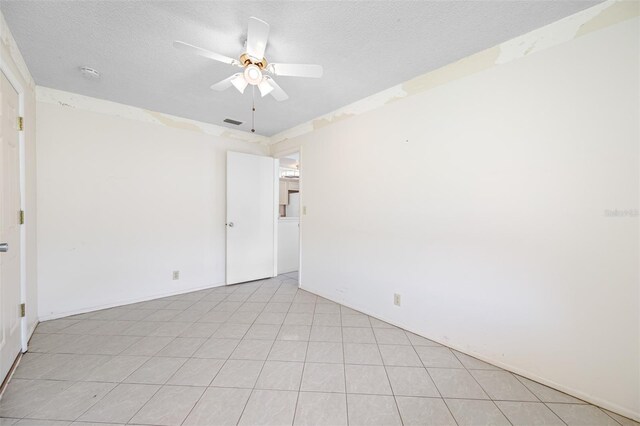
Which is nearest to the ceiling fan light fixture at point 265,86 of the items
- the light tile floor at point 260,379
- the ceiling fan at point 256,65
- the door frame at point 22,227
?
the ceiling fan at point 256,65

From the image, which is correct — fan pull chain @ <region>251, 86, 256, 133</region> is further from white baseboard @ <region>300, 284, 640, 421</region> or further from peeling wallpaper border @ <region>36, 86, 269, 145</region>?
white baseboard @ <region>300, 284, 640, 421</region>

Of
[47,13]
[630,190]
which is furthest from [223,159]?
[630,190]

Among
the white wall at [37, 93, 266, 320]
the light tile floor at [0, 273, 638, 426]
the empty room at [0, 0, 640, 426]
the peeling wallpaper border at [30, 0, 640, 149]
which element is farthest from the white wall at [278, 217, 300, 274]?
the light tile floor at [0, 273, 638, 426]

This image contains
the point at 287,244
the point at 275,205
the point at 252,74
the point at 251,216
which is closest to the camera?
the point at 252,74

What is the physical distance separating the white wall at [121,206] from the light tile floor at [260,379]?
49 centimetres

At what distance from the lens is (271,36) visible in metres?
1.69

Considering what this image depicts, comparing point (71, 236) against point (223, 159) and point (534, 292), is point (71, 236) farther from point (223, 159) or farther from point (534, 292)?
point (534, 292)

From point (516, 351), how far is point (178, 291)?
11.9ft

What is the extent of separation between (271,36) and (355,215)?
1856mm

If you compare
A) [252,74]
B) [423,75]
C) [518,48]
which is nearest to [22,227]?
[252,74]

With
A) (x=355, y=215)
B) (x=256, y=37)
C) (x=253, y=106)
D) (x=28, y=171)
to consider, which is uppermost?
(x=253, y=106)

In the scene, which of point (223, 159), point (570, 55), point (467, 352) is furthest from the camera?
point (223, 159)

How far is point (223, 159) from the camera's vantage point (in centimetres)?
365

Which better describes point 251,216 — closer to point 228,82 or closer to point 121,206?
point 121,206
